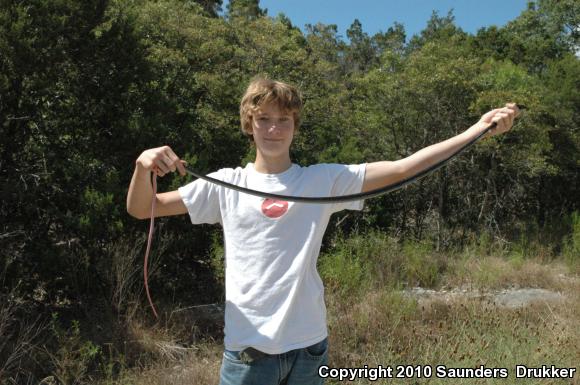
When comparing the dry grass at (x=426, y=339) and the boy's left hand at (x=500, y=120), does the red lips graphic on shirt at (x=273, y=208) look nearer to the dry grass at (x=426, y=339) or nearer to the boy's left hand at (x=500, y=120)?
the boy's left hand at (x=500, y=120)

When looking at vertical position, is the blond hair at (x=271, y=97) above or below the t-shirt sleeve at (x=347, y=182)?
above

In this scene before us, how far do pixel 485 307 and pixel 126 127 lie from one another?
13.8 feet

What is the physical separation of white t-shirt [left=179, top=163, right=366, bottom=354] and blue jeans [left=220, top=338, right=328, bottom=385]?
3cm

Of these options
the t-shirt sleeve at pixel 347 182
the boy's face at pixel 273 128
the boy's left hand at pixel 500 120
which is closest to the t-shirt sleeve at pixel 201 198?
the boy's face at pixel 273 128

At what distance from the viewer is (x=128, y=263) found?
17.2 feet

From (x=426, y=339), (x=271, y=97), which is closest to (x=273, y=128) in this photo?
(x=271, y=97)

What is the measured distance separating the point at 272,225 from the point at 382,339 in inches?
120

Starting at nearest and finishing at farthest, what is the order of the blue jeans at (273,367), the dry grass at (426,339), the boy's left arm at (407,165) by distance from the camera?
the blue jeans at (273,367)
the boy's left arm at (407,165)
the dry grass at (426,339)

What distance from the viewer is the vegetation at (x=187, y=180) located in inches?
186

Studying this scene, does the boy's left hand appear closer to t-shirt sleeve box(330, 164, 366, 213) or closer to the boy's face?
t-shirt sleeve box(330, 164, 366, 213)

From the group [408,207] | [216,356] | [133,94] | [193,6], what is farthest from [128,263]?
[193,6]

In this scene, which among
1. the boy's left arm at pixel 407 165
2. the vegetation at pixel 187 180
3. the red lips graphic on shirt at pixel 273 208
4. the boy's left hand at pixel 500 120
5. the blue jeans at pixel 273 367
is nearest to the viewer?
the blue jeans at pixel 273 367

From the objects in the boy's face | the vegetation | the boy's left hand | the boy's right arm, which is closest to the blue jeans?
the boy's right arm

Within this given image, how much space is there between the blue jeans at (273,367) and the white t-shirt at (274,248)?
32 millimetres
